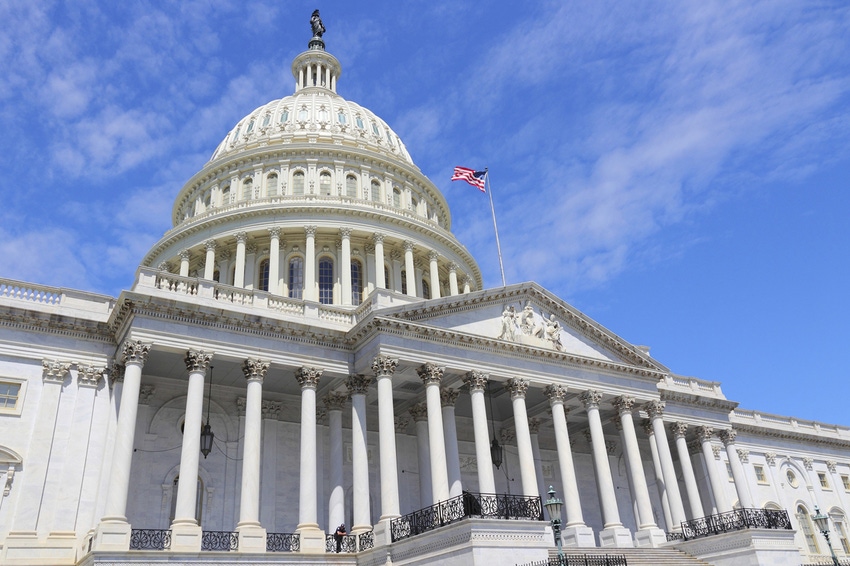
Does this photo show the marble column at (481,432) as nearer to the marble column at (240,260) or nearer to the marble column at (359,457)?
the marble column at (359,457)

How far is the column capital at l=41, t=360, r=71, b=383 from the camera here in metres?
27.0

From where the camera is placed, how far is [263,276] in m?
47.9

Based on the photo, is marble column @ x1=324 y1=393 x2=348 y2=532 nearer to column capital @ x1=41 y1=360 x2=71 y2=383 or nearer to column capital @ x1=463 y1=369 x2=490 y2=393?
column capital @ x1=463 y1=369 x2=490 y2=393

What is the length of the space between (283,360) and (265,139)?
29.7 m

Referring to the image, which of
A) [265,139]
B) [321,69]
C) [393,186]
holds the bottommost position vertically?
[393,186]

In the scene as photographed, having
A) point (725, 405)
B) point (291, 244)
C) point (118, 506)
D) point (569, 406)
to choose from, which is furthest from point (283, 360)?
point (725, 405)

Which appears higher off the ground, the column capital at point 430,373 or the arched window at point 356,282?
the arched window at point 356,282

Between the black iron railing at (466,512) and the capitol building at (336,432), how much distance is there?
0.10 meters

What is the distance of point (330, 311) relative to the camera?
31.2 metres

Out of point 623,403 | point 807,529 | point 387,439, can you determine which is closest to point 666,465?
point 623,403

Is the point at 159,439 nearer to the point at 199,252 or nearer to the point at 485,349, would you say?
the point at 485,349

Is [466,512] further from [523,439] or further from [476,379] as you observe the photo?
[476,379]

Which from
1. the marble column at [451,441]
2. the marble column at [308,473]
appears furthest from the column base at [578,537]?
the marble column at [308,473]

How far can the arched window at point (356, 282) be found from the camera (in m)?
47.4
